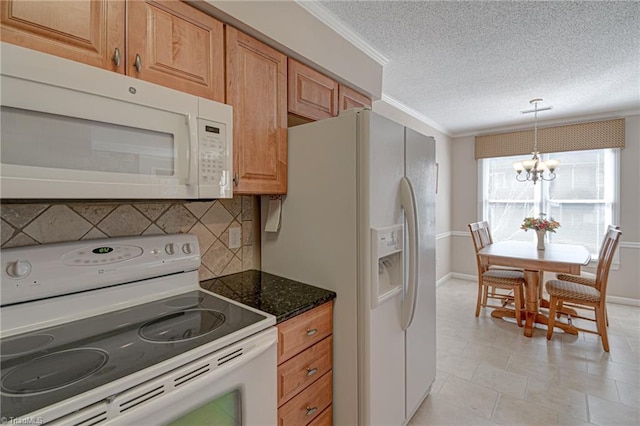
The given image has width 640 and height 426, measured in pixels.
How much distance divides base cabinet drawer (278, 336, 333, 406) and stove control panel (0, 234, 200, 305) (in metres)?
0.66

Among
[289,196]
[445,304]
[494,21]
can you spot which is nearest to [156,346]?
[289,196]

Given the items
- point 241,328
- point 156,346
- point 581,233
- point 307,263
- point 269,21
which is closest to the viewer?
point 156,346

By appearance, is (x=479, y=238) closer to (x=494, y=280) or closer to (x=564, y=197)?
(x=494, y=280)

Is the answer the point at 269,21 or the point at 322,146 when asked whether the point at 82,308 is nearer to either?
the point at 322,146

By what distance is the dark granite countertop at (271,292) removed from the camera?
1.33 m

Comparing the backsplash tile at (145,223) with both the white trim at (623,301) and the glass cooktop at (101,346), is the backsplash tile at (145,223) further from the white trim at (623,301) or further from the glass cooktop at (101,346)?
the white trim at (623,301)

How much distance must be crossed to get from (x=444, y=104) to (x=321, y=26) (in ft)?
7.57

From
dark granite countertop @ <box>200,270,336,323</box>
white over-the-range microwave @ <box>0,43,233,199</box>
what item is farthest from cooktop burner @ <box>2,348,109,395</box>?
dark granite countertop @ <box>200,270,336,323</box>

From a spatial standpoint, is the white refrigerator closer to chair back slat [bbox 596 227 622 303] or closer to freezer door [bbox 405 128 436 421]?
freezer door [bbox 405 128 436 421]

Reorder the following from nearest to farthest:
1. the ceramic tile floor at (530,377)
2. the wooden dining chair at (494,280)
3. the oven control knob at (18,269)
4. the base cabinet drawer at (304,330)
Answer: the oven control knob at (18,269)
the base cabinet drawer at (304,330)
the ceramic tile floor at (530,377)
the wooden dining chair at (494,280)

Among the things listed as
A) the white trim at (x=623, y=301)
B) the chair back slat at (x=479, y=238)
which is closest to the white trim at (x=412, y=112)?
the chair back slat at (x=479, y=238)

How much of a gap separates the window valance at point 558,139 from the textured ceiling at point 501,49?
332 mm

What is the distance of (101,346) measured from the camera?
0.96 metres

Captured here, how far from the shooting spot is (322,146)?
154 centimetres
